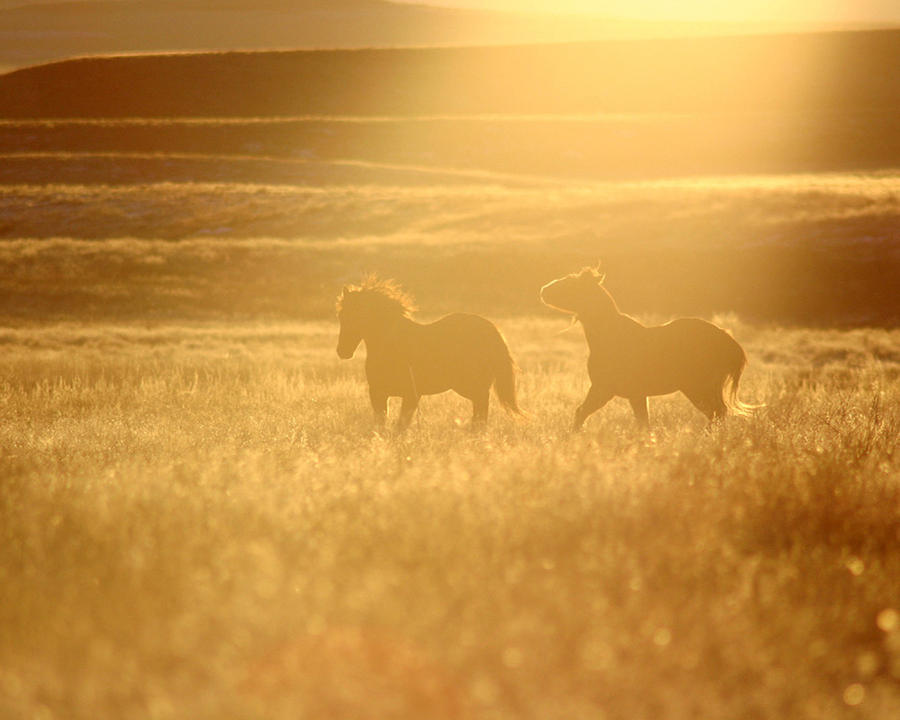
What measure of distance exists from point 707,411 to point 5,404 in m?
7.62

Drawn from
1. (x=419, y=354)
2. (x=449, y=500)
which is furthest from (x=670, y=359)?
(x=449, y=500)

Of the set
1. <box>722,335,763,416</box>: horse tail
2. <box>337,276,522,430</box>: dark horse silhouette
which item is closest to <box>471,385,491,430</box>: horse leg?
<box>337,276,522,430</box>: dark horse silhouette

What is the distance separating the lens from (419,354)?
934 centimetres

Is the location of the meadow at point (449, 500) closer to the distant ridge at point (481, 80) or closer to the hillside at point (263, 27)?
the distant ridge at point (481, 80)

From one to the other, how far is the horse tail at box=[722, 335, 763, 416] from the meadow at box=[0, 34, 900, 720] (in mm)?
175

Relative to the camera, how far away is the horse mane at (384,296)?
949 cm

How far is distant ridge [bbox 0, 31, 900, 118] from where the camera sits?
7275 centimetres

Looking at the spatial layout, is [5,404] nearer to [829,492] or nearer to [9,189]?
[829,492]

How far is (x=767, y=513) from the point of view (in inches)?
224

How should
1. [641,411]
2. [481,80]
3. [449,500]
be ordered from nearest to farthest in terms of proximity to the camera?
[449,500]
[641,411]
[481,80]

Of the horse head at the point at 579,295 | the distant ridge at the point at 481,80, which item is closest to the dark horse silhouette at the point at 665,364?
the horse head at the point at 579,295

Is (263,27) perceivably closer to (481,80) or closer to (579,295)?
(481,80)

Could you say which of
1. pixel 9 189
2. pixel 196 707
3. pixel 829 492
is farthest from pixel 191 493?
pixel 9 189

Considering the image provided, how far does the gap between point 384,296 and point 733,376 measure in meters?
3.27
